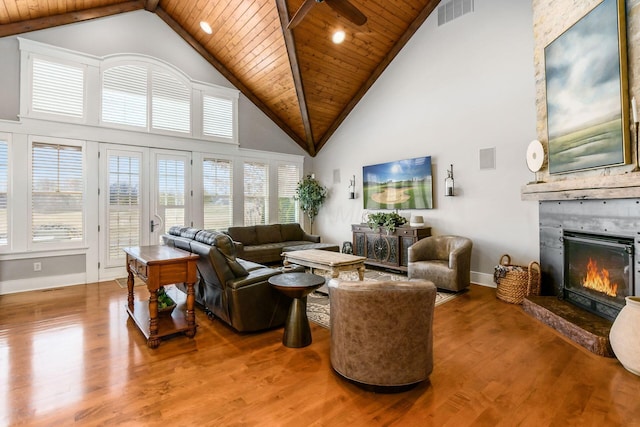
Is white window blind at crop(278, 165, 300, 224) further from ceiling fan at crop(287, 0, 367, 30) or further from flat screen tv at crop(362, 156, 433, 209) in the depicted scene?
ceiling fan at crop(287, 0, 367, 30)

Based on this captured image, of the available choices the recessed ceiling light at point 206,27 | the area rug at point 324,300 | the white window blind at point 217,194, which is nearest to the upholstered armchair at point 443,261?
the area rug at point 324,300

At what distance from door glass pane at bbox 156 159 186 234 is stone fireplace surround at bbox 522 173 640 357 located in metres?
5.88

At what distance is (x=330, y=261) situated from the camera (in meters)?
4.10

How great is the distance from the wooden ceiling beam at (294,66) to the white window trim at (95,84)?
1.77 m

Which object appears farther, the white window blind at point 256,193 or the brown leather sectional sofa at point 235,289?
the white window blind at point 256,193

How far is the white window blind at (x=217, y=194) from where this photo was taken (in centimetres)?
656

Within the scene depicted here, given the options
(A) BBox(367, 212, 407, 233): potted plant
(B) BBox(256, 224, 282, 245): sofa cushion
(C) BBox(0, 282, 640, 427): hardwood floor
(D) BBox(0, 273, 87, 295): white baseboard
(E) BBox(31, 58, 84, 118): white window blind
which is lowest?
(C) BBox(0, 282, 640, 427): hardwood floor

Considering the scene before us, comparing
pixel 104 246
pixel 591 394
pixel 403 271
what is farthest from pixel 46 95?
pixel 591 394

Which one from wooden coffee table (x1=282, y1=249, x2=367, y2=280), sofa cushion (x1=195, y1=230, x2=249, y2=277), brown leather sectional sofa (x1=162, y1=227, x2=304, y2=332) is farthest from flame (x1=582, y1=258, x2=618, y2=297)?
sofa cushion (x1=195, y1=230, x2=249, y2=277)

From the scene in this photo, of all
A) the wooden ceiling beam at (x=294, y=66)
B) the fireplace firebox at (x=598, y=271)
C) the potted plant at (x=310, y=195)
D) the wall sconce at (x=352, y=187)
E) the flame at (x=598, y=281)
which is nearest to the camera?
the fireplace firebox at (x=598, y=271)

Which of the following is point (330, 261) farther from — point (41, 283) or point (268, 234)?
point (41, 283)

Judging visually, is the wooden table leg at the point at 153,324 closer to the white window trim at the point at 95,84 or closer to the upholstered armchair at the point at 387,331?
the upholstered armchair at the point at 387,331

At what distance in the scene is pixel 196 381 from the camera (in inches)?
88.4

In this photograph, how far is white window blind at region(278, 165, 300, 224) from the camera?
7852mm
